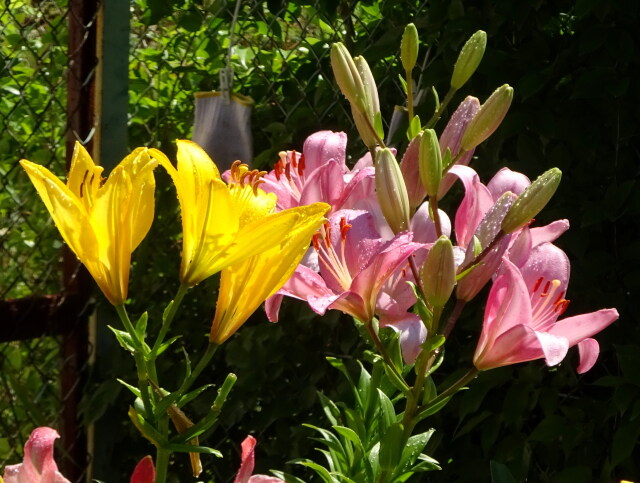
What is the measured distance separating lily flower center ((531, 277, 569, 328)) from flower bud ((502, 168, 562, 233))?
0.25 feet

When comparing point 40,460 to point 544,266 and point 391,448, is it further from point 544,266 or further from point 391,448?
point 544,266

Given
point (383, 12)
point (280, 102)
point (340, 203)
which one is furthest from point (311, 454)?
point (340, 203)

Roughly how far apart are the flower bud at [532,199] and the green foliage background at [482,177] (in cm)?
82

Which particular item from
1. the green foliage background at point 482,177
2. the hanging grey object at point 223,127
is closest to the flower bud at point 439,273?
the green foliage background at point 482,177

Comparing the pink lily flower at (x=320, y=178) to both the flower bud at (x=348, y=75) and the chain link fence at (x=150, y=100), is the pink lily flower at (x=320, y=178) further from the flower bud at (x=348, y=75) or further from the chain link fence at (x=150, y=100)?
the chain link fence at (x=150, y=100)

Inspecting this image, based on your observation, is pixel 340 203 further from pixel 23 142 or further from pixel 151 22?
pixel 23 142

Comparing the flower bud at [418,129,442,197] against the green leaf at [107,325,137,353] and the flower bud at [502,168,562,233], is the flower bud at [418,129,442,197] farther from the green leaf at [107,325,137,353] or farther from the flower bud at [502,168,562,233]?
the green leaf at [107,325,137,353]

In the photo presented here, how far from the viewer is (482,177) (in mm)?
1617

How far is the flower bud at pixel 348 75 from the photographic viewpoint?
0.63 meters

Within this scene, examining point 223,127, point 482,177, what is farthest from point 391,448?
point 482,177

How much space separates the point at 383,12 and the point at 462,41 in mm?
197

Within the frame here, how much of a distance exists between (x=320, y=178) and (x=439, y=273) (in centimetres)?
15

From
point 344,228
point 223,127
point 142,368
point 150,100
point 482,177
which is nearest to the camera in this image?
point 142,368

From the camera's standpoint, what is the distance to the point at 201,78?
1.98m
